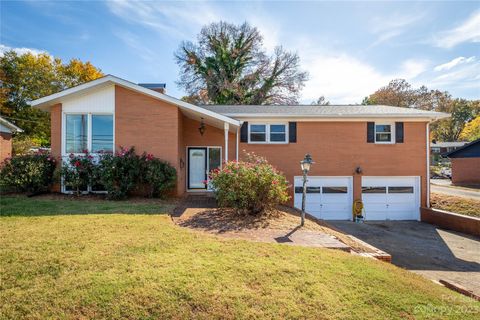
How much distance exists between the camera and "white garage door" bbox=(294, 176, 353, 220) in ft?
41.6

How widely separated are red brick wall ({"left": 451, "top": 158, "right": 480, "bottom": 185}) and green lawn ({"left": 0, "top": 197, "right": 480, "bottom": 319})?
26405 millimetres

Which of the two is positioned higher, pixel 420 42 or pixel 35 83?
pixel 35 83

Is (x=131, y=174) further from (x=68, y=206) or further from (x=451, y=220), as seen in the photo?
(x=451, y=220)

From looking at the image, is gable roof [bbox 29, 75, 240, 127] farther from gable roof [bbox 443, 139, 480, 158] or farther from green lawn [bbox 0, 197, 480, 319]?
gable roof [bbox 443, 139, 480, 158]

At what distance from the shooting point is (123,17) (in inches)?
408

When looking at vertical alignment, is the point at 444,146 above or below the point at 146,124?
above

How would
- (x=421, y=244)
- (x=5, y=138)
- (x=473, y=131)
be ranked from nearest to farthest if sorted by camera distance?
(x=421, y=244) → (x=5, y=138) → (x=473, y=131)

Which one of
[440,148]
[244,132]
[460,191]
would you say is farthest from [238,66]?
[440,148]

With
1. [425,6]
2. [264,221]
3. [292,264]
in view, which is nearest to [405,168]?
[425,6]

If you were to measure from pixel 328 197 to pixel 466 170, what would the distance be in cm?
2005

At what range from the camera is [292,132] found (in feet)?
41.1

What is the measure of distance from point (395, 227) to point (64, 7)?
57.4 feet

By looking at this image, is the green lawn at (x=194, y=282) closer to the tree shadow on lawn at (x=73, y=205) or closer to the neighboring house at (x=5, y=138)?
the tree shadow on lawn at (x=73, y=205)

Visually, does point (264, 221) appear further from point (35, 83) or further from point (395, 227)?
point (35, 83)
